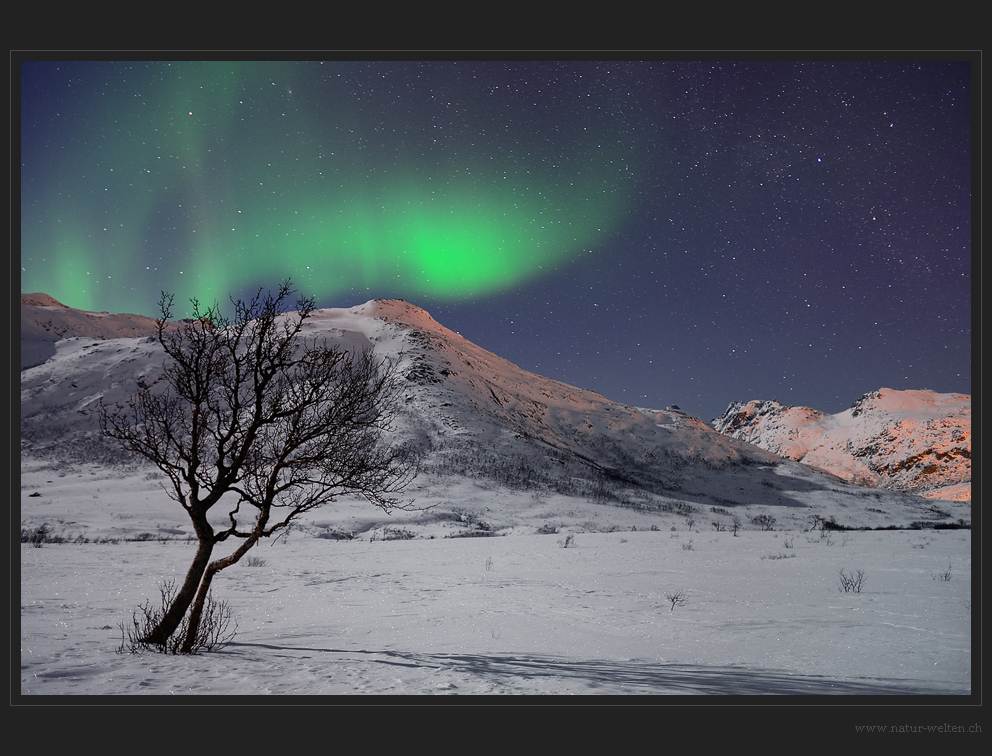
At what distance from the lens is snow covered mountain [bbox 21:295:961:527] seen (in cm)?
5428

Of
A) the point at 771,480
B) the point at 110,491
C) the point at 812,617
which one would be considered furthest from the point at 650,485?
the point at 812,617

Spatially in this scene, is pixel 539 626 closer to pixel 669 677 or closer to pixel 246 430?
pixel 669 677

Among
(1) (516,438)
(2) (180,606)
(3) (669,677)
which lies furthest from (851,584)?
(1) (516,438)

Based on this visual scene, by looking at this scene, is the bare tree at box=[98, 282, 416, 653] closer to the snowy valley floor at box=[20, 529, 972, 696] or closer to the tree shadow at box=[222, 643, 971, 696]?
the snowy valley floor at box=[20, 529, 972, 696]

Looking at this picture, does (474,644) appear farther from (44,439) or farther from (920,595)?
(44,439)

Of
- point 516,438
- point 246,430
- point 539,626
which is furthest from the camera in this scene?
point 516,438

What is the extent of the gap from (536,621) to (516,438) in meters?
73.8

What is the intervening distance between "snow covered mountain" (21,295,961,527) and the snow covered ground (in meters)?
22.4

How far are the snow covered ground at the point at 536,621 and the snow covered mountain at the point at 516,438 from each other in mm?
22378

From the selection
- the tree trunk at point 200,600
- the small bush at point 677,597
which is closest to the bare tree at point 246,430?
the tree trunk at point 200,600

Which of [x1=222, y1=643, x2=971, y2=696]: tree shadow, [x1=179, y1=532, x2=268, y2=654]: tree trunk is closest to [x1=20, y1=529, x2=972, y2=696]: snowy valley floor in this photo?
[x1=222, y1=643, x2=971, y2=696]: tree shadow

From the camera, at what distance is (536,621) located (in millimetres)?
9164

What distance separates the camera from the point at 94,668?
217 inches
